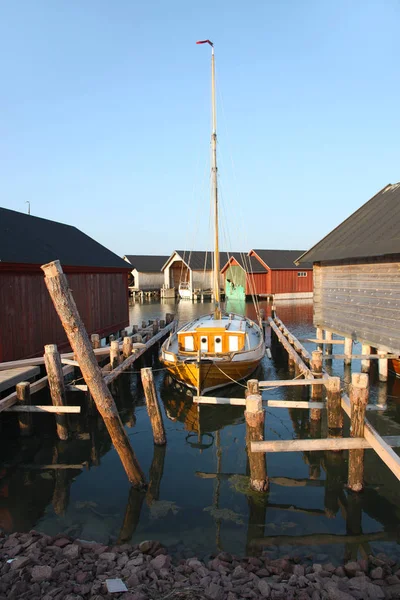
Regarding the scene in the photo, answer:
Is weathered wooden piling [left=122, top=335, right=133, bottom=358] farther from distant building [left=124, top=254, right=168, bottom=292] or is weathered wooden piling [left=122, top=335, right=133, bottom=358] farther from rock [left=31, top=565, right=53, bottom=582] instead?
distant building [left=124, top=254, right=168, bottom=292]

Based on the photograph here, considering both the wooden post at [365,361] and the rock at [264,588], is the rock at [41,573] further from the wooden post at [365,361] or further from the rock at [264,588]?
the wooden post at [365,361]

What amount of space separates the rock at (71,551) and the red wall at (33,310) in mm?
7225

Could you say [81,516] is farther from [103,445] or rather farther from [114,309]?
[114,309]

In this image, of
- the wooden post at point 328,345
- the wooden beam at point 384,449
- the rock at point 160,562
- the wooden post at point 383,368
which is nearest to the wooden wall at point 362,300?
the wooden post at point 328,345

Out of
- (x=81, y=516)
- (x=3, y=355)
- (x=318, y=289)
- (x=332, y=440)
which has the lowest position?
(x=81, y=516)

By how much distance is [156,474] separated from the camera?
9055 millimetres

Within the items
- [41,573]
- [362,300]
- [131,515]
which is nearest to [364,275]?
[362,300]

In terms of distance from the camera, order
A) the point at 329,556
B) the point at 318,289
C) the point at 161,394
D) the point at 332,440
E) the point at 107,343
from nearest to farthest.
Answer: the point at 329,556 → the point at 332,440 → the point at 161,394 → the point at 318,289 → the point at 107,343

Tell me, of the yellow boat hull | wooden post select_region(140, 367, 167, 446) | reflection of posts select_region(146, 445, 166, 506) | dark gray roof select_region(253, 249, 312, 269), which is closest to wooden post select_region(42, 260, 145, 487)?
reflection of posts select_region(146, 445, 166, 506)

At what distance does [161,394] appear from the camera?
15.5 m

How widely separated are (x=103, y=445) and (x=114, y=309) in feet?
36.9

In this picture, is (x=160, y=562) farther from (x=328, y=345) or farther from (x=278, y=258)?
(x=278, y=258)

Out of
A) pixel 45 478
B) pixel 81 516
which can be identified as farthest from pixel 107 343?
pixel 81 516

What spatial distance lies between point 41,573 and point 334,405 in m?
6.72
